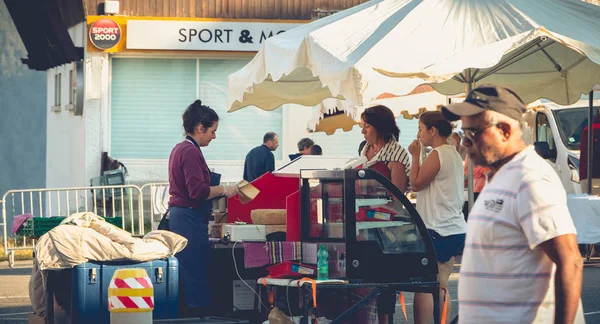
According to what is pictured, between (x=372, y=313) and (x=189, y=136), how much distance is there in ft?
6.66

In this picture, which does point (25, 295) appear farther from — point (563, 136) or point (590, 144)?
point (563, 136)

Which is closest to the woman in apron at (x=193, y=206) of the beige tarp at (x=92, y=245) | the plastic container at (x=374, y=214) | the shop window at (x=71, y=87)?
the beige tarp at (x=92, y=245)

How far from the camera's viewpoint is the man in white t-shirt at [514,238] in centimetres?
370

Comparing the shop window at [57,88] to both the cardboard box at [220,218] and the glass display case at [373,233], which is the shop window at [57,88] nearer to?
the cardboard box at [220,218]

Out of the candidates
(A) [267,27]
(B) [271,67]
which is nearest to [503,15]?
(B) [271,67]

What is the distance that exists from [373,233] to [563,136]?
9.99m

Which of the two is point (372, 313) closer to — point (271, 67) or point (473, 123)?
point (271, 67)

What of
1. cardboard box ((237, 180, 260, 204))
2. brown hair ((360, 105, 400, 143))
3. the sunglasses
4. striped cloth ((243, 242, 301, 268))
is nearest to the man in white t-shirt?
the sunglasses

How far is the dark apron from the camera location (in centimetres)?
804

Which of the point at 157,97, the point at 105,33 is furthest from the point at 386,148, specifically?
the point at 157,97

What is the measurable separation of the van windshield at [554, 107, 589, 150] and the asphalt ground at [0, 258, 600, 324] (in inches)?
73.4

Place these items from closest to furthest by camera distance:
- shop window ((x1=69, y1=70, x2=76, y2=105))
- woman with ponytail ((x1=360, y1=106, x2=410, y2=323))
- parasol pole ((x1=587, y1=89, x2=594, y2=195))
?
woman with ponytail ((x1=360, y1=106, x2=410, y2=323))
parasol pole ((x1=587, y1=89, x2=594, y2=195))
shop window ((x1=69, y1=70, x2=76, y2=105))

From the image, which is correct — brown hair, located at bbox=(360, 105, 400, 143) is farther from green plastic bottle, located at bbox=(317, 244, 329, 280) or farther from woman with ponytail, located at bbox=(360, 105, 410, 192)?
green plastic bottle, located at bbox=(317, 244, 329, 280)

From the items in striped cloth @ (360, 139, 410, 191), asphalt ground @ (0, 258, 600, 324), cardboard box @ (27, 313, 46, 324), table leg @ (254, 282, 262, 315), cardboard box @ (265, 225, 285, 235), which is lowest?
asphalt ground @ (0, 258, 600, 324)
